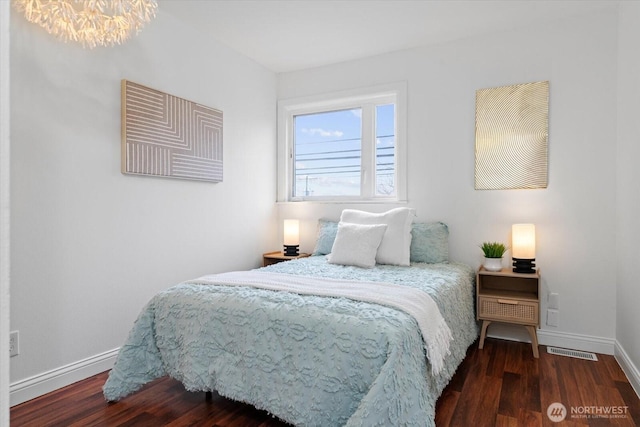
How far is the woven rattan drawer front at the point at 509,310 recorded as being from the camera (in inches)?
108

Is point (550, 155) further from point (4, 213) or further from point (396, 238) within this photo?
point (4, 213)

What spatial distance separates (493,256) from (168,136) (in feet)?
8.54

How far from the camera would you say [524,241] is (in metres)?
2.87

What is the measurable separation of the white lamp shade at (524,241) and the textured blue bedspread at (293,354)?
0.89 metres

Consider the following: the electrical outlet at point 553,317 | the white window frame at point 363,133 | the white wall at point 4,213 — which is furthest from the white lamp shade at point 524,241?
the white wall at point 4,213

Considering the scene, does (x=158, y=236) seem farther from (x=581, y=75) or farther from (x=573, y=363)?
(x=581, y=75)

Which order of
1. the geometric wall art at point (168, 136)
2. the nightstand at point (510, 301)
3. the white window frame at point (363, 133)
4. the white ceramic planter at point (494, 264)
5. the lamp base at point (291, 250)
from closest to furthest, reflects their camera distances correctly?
the geometric wall art at point (168, 136) < the nightstand at point (510, 301) < the white ceramic planter at point (494, 264) < the white window frame at point (363, 133) < the lamp base at point (291, 250)

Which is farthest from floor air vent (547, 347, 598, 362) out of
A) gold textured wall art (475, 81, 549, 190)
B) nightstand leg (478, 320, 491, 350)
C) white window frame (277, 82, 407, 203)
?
white window frame (277, 82, 407, 203)

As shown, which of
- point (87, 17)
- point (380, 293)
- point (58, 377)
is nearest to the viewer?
point (380, 293)

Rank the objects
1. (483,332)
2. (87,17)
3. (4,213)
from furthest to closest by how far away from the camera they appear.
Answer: (483,332) < (87,17) < (4,213)

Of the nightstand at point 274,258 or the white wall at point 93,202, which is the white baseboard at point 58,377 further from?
the nightstand at point 274,258

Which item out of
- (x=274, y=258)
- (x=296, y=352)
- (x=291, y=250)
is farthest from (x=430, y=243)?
(x=296, y=352)

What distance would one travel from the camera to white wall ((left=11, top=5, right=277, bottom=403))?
2.10 metres

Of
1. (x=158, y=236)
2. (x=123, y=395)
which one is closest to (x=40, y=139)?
(x=158, y=236)
